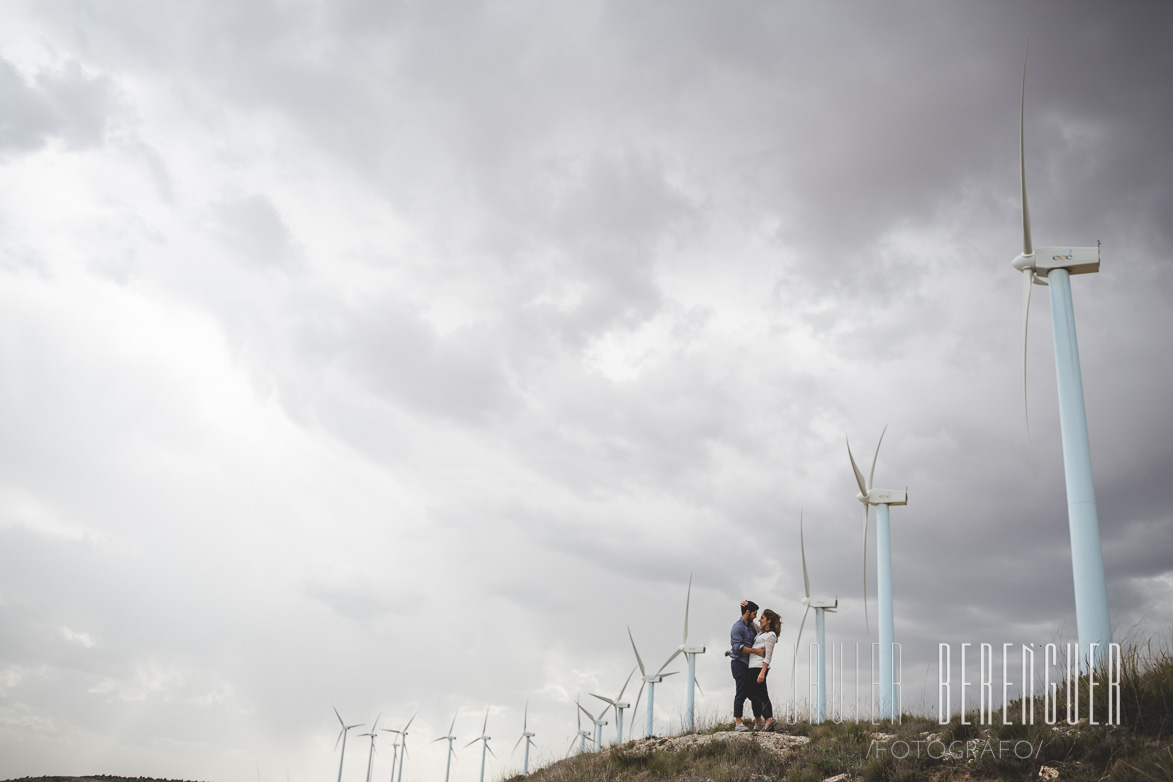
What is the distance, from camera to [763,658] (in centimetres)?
1495

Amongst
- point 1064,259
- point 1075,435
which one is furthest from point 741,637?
point 1064,259

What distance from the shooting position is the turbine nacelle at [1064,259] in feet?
50.3

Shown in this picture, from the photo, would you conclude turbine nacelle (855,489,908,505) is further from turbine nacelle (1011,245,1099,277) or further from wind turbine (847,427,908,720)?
turbine nacelle (1011,245,1099,277)

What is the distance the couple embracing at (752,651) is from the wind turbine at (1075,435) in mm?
5133

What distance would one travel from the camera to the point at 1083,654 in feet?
41.0

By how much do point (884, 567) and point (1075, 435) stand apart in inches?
413

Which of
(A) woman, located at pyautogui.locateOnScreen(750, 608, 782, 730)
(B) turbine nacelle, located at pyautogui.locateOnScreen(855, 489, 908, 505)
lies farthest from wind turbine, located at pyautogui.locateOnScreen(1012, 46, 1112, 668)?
(B) turbine nacelle, located at pyautogui.locateOnScreen(855, 489, 908, 505)

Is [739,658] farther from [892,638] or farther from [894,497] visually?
[894,497]

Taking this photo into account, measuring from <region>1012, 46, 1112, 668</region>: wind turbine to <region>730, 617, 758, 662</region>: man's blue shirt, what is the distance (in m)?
5.55

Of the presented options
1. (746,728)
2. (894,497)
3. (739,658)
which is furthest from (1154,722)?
(894,497)

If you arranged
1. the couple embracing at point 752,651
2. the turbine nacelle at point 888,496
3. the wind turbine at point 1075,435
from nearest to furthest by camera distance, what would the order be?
the wind turbine at point 1075,435
the couple embracing at point 752,651
the turbine nacelle at point 888,496

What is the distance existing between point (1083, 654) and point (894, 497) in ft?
41.7

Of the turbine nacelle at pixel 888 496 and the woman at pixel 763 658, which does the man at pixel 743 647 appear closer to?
the woman at pixel 763 658

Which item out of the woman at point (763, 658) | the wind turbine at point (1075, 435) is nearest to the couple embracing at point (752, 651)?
the woman at point (763, 658)
